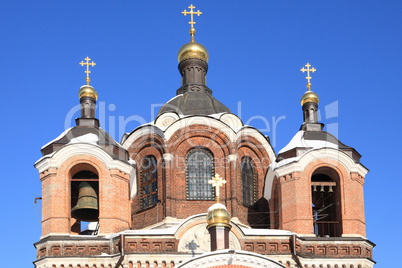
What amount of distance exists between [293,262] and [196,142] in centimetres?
526

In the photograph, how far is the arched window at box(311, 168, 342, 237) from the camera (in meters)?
31.3

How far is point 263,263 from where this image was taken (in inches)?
1059

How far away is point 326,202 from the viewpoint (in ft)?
107

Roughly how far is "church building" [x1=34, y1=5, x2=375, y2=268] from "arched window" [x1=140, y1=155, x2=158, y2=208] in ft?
0.13

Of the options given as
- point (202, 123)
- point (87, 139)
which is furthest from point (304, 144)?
point (87, 139)

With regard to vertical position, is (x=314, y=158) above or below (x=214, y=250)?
above

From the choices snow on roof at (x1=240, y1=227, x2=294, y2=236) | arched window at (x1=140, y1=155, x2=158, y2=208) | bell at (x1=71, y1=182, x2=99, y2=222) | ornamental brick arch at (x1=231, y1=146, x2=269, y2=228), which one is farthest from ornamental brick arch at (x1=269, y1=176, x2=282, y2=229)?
bell at (x1=71, y1=182, x2=99, y2=222)

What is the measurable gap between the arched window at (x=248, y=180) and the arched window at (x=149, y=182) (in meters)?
2.47

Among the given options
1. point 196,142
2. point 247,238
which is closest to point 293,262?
point 247,238

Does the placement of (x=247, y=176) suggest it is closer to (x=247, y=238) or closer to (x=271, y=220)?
(x=271, y=220)

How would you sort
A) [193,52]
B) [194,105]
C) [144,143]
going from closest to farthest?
[144,143] < [194,105] < [193,52]

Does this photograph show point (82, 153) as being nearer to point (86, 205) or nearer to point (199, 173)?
point (86, 205)

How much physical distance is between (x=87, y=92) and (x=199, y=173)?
382 cm

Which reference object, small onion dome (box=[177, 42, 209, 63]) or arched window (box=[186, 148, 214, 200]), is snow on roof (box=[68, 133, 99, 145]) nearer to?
arched window (box=[186, 148, 214, 200])
